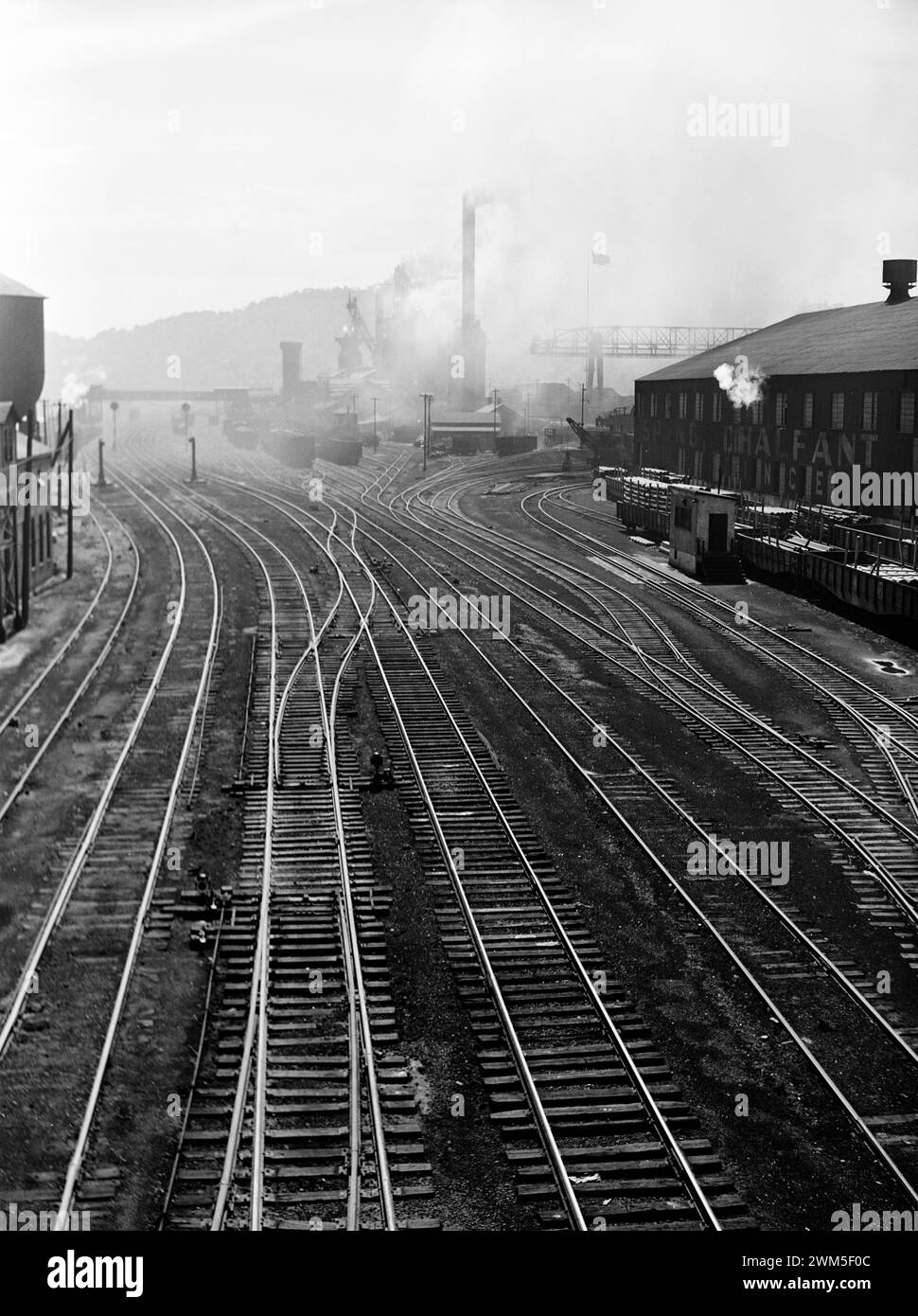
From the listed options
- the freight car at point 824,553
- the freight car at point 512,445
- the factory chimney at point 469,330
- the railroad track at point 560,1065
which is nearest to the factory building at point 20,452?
the railroad track at point 560,1065

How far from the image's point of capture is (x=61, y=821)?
724 inches

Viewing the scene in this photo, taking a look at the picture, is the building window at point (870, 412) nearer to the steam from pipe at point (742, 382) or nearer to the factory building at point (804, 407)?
the factory building at point (804, 407)

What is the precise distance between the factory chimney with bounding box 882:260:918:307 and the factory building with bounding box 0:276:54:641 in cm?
3513

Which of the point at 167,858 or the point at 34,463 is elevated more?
the point at 34,463

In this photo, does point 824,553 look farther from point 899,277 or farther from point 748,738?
point 899,277

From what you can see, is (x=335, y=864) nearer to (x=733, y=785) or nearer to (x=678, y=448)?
(x=733, y=785)

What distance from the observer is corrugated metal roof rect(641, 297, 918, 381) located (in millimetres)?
46312

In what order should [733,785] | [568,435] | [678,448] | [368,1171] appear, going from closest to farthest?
[368,1171] < [733,785] < [678,448] < [568,435]

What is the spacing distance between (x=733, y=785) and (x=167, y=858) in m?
8.79

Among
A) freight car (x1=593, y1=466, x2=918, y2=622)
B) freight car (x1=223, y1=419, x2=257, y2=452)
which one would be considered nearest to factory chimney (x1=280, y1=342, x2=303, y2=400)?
freight car (x1=223, y1=419, x2=257, y2=452)

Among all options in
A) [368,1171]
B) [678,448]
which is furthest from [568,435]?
[368,1171]

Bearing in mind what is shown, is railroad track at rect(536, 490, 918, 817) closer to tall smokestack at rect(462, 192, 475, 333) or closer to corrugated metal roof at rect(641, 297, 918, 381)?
corrugated metal roof at rect(641, 297, 918, 381)

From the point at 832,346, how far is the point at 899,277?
20.7 ft

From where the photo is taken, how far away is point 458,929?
1482 centimetres
